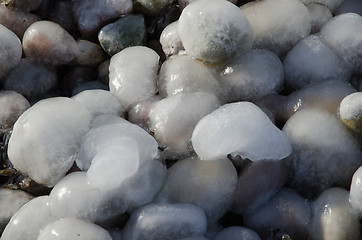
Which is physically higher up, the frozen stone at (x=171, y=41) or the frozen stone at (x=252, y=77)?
the frozen stone at (x=171, y=41)

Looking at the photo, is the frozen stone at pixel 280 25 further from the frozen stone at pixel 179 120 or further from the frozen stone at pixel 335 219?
the frozen stone at pixel 335 219

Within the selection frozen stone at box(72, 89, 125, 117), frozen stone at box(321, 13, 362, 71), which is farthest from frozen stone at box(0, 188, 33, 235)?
frozen stone at box(321, 13, 362, 71)

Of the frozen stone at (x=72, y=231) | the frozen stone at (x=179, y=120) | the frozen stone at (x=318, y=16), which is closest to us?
the frozen stone at (x=72, y=231)

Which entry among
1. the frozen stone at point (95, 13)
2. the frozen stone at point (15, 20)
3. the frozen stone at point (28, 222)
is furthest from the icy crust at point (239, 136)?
the frozen stone at point (15, 20)

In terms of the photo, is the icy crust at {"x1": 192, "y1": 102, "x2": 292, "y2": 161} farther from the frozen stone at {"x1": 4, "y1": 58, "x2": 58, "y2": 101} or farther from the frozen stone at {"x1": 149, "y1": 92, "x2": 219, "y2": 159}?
the frozen stone at {"x1": 4, "y1": 58, "x2": 58, "y2": 101}

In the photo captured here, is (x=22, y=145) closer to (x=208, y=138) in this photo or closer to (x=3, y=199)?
(x=3, y=199)

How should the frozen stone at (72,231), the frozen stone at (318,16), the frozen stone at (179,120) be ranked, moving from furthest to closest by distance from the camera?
1. the frozen stone at (318,16)
2. the frozen stone at (179,120)
3. the frozen stone at (72,231)

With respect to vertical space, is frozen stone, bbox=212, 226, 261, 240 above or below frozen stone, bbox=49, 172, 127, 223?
below

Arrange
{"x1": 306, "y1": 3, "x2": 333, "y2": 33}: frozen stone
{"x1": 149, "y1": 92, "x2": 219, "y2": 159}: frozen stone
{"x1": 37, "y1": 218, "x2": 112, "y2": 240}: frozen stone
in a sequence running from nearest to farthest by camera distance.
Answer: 1. {"x1": 37, "y1": 218, "x2": 112, "y2": 240}: frozen stone
2. {"x1": 149, "y1": 92, "x2": 219, "y2": 159}: frozen stone
3. {"x1": 306, "y1": 3, "x2": 333, "y2": 33}: frozen stone
